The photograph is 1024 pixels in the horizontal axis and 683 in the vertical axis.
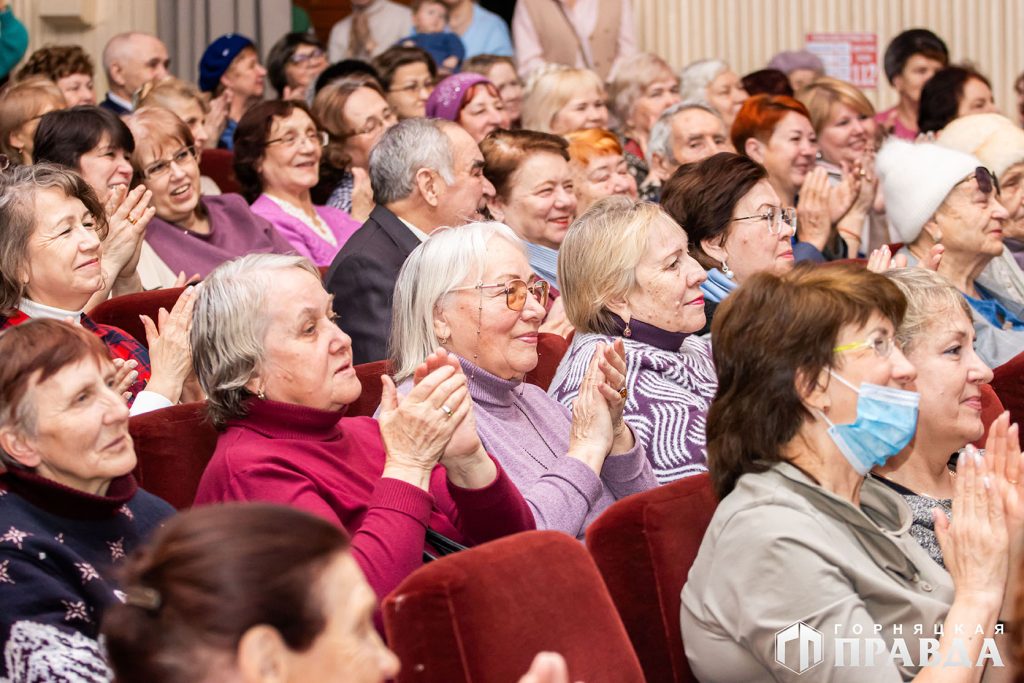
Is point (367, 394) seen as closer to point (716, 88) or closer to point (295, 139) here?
point (295, 139)

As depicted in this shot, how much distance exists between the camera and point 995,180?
13.5 ft

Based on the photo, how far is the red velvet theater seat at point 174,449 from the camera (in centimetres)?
244

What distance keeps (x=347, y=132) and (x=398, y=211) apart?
4.57 ft

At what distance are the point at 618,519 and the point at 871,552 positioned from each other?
39 centimetres

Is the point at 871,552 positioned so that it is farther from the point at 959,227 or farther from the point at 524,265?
the point at 959,227

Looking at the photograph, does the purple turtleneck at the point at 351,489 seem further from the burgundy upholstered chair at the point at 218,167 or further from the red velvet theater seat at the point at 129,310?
the burgundy upholstered chair at the point at 218,167

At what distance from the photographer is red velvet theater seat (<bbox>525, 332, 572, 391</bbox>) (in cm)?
327

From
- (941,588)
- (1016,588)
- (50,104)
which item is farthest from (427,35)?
(1016,588)

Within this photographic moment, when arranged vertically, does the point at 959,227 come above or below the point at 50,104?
below

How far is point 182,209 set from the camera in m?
4.11

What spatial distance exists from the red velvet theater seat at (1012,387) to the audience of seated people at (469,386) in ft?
0.09

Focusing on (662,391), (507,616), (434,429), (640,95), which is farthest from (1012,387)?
(640,95)

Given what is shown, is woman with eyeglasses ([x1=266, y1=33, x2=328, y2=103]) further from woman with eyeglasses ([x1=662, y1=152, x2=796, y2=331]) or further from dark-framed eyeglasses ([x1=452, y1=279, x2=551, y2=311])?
dark-framed eyeglasses ([x1=452, y1=279, x2=551, y2=311])

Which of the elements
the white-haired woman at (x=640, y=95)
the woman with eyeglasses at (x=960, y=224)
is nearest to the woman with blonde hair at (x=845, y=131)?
the white-haired woman at (x=640, y=95)
